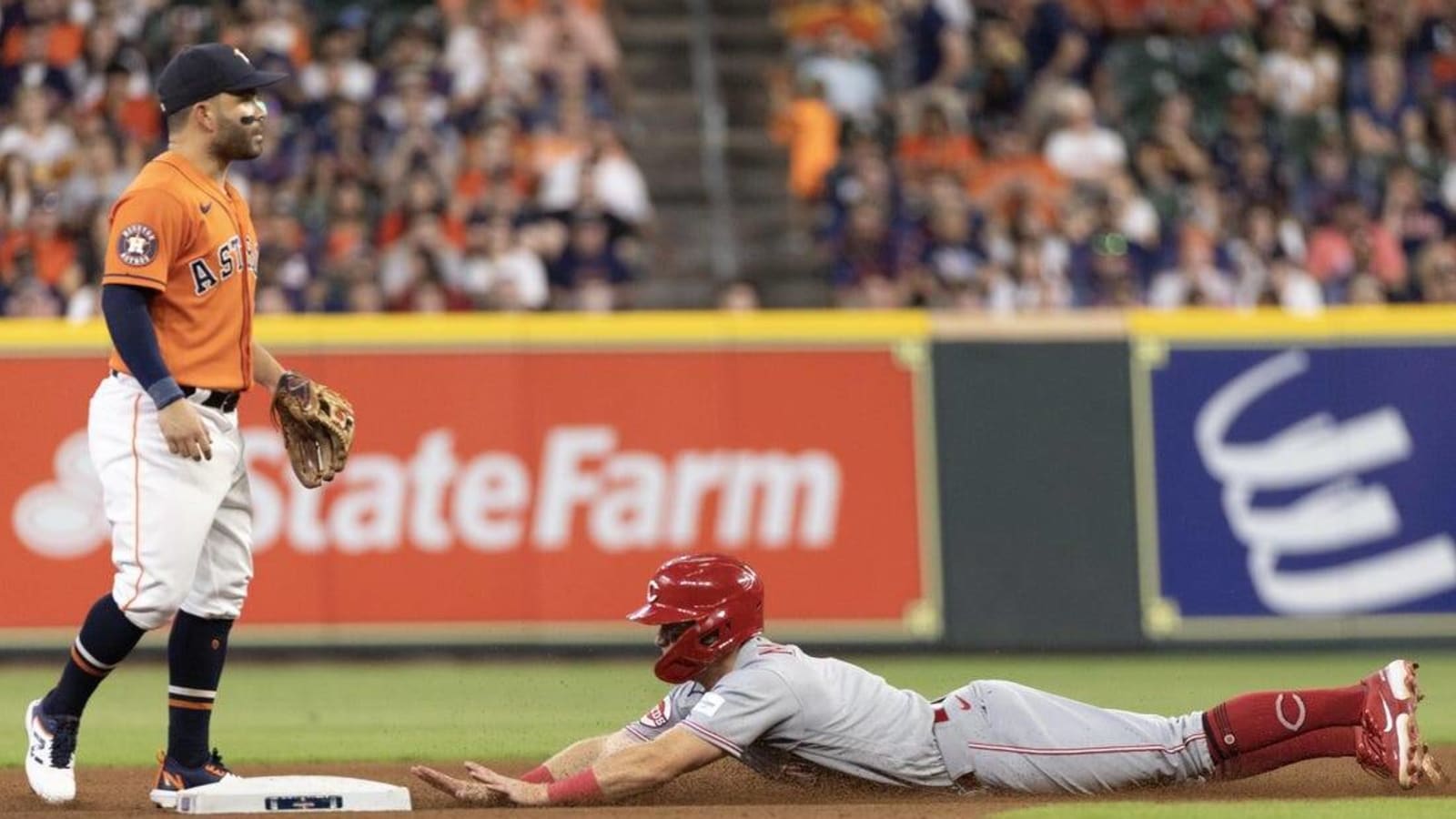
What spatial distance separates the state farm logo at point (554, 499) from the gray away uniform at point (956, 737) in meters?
5.35

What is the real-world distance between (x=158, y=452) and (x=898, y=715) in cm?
226

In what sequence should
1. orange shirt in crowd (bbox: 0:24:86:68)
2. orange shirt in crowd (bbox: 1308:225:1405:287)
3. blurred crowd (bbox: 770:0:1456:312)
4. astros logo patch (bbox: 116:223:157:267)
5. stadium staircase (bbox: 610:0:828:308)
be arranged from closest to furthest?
astros logo patch (bbox: 116:223:157:267) → blurred crowd (bbox: 770:0:1456:312) → orange shirt in crowd (bbox: 1308:225:1405:287) → orange shirt in crowd (bbox: 0:24:86:68) → stadium staircase (bbox: 610:0:828:308)

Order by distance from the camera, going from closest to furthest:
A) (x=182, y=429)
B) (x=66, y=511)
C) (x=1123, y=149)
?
(x=182, y=429), (x=66, y=511), (x=1123, y=149)

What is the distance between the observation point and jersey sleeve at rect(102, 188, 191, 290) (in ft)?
22.5

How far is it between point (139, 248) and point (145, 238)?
1.2 inches

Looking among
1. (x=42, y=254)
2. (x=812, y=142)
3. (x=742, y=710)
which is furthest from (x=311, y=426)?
(x=812, y=142)

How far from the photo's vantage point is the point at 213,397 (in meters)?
7.13

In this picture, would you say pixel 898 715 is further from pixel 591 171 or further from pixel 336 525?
pixel 591 171

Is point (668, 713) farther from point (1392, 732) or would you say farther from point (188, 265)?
point (1392, 732)

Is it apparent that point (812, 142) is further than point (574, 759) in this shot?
Yes

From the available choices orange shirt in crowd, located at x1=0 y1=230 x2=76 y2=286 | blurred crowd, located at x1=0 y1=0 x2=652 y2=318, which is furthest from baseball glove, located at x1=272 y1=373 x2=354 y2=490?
orange shirt in crowd, located at x1=0 y1=230 x2=76 y2=286

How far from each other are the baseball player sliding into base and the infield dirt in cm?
7

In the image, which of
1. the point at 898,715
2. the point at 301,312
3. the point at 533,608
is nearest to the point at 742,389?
the point at 533,608

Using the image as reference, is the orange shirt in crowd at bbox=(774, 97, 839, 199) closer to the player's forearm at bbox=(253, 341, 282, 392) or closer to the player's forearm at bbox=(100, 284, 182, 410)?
the player's forearm at bbox=(253, 341, 282, 392)
